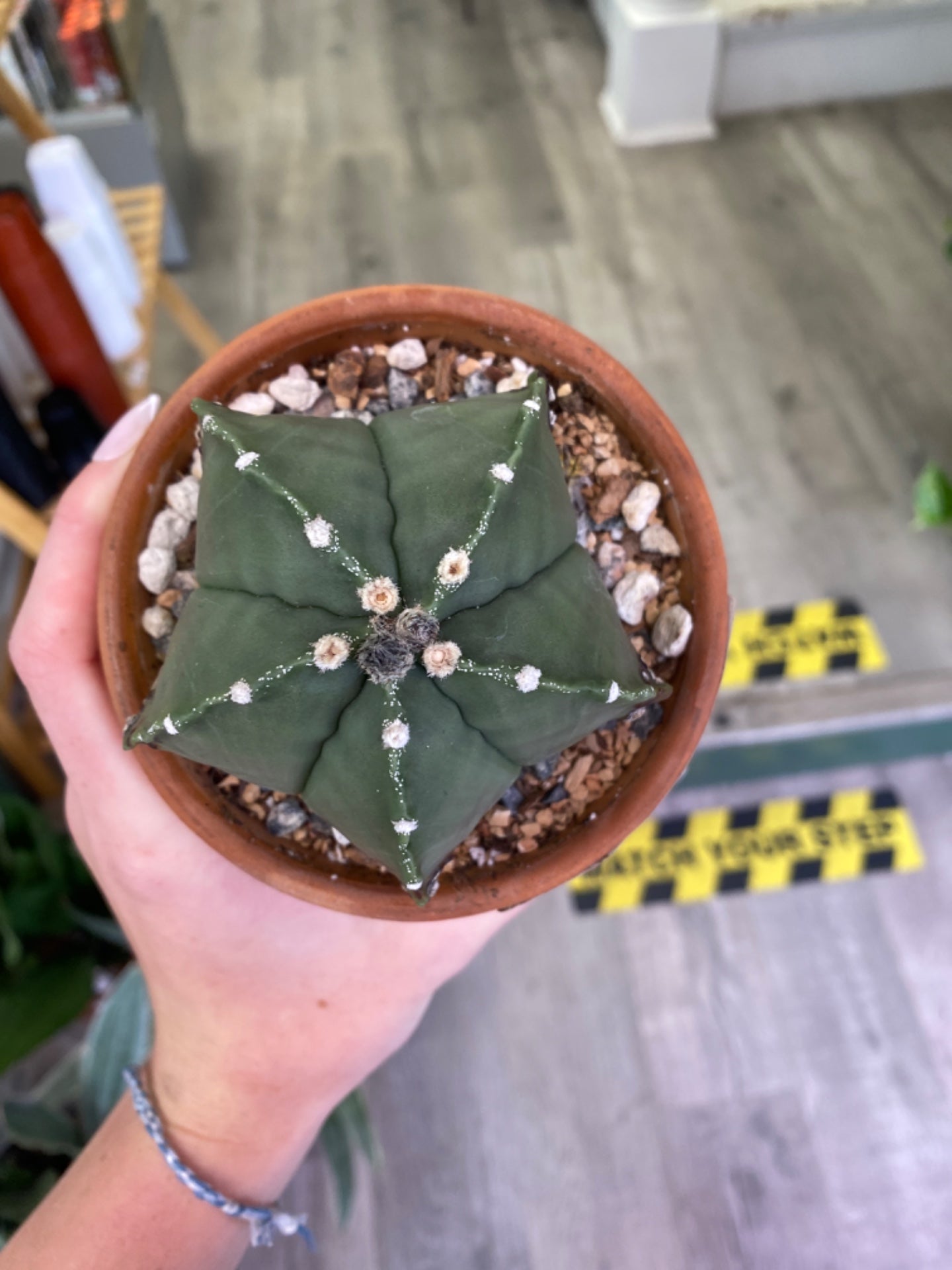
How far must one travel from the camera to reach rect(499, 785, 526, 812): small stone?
0.62 meters

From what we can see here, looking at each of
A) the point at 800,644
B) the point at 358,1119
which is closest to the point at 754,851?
the point at 800,644

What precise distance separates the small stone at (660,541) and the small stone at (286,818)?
31 cm

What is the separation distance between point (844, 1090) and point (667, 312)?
156cm

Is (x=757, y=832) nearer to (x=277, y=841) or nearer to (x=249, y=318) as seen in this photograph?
(x=277, y=841)

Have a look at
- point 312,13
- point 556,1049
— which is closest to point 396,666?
point 556,1049

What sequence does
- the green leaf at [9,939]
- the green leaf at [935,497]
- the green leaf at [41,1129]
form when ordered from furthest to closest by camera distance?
the green leaf at [935,497] < the green leaf at [9,939] < the green leaf at [41,1129]

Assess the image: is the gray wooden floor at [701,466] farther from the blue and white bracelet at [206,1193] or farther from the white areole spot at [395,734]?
the white areole spot at [395,734]

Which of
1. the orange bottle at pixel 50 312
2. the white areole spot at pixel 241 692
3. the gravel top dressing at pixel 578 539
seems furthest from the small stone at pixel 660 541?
the orange bottle at pixel 50 312

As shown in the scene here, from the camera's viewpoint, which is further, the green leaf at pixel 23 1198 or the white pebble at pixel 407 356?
the green leaf at pixel 23 1198

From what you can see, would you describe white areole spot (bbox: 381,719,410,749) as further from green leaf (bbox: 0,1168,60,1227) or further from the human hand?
green leaf (bbox: 0,1168,60,1227)

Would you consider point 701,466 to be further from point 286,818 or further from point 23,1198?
point 23,1198

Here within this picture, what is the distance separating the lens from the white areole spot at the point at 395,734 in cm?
45

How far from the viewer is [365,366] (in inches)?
25.6

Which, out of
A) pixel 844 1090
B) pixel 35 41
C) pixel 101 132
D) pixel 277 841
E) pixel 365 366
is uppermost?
pixel 365 366
